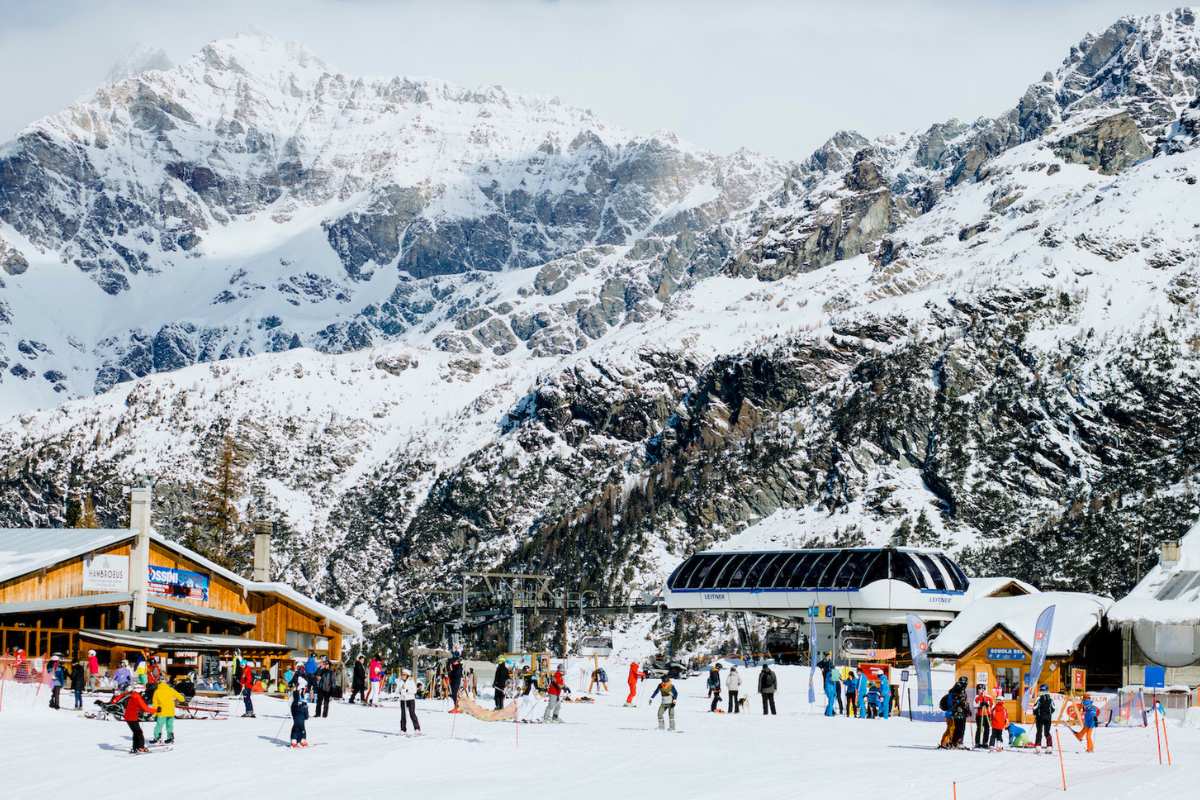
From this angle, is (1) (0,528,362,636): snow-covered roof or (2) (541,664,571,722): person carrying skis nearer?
(2) (541,664,571,722): person carrying skis

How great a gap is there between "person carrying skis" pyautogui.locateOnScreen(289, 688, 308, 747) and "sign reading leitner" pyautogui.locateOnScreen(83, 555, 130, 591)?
27.0 meters

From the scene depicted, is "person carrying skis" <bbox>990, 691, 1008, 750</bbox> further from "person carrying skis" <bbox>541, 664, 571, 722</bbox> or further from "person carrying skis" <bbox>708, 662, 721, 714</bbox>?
"person carrying skis" <bbox>708, 662, 721, 714</bbox>

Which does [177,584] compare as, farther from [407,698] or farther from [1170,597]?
[1170,597]

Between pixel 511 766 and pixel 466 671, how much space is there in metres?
27.8

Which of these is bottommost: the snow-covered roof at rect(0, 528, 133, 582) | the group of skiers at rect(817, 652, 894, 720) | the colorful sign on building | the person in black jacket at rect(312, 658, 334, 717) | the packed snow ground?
the packed snow ground

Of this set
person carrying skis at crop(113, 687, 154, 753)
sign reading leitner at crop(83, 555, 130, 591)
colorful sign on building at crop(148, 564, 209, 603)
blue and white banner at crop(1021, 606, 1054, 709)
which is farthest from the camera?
colorful sign on building at crop(148, 564, 209, 603)

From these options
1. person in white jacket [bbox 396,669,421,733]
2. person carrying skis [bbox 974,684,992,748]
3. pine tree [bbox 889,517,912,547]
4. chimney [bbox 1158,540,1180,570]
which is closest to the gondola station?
person in white jacket [bbox 396,669,421,733]

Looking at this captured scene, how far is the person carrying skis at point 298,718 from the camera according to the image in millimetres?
44094

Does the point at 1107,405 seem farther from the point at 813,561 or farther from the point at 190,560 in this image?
the point at 190,560

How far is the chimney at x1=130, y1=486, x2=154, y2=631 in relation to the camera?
6994cm

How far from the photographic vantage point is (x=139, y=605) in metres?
69.9

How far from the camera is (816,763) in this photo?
42.8 metres

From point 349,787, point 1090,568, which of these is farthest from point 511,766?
point 1090,568

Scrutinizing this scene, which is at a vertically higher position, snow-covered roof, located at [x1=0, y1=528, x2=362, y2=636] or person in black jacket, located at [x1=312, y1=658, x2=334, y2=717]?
snow-covered roof, located at [x1=0, y1=528, x2=362, y2=636]
